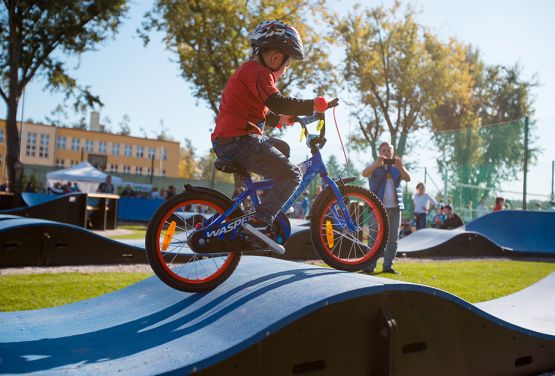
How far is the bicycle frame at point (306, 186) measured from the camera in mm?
4250

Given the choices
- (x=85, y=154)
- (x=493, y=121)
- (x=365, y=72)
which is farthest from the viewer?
(x=85, y=154)

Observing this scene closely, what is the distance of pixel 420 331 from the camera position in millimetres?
3354

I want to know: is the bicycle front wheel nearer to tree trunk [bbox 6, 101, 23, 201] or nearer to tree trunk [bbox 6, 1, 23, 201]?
tree trunk [bbox 6, 1, 23, 201]

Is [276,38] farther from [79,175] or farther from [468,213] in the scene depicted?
[79,175]

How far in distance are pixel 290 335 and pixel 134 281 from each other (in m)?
5.10

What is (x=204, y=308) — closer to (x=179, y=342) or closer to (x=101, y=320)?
(x=179, y=342)

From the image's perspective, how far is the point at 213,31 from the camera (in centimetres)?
2597

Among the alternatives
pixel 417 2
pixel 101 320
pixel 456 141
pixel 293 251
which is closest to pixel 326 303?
pixel 101 320

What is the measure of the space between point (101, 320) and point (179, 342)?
47.6 inches

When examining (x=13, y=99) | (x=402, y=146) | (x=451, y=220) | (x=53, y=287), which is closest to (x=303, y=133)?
(x=53, y=287)

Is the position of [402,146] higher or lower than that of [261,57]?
higher

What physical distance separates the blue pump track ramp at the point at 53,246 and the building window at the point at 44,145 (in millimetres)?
80060

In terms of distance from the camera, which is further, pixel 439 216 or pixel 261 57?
pixel 439 216

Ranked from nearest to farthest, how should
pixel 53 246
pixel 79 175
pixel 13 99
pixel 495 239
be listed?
pixel 53 246
pixel 495 239
pixel 13 99
pixel 79 175
